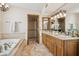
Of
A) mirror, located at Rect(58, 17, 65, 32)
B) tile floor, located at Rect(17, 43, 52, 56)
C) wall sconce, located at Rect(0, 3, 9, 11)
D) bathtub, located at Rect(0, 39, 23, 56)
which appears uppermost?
wall sconce, located at Rect(0, 3, 9, 11)

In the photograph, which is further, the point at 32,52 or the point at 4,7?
the point at 32,52

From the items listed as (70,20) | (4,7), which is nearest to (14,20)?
(4,7)

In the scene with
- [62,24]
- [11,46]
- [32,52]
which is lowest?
[32,52]

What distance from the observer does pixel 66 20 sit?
236cm

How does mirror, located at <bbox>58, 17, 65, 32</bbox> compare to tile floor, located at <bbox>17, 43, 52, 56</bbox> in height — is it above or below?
above

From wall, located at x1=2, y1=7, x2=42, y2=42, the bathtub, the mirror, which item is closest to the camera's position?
the bathtub

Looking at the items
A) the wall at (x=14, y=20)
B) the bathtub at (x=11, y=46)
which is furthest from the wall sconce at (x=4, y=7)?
the bathtub at (x=11, y=46)

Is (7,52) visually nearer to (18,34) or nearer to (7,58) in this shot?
(7,58)

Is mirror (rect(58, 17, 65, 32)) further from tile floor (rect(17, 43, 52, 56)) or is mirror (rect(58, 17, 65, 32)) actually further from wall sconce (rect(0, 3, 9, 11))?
wall sconce (rect(0, 3, 9, 11))

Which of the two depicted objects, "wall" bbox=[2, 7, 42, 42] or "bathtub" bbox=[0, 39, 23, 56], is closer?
"bathtub" bbox=[0, 39, 23, 56]

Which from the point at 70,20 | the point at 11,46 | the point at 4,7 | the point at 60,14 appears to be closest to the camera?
the point at 4,7

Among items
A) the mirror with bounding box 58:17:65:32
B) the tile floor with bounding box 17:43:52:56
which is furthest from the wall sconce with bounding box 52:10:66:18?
the tile floor with bounding box 17:43:52:56

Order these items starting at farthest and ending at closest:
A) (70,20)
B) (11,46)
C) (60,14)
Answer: (60,14), (70,20), (11,46)

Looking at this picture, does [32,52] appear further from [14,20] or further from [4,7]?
[4,7]
